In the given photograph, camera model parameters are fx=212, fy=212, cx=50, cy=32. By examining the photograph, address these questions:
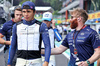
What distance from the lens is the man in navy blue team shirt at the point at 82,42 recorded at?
141 inches

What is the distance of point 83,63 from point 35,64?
79 centimetres

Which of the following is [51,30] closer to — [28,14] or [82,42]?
[82,42]

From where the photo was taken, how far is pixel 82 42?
3729mm

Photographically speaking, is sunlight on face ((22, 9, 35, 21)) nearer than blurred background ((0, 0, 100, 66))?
Yes

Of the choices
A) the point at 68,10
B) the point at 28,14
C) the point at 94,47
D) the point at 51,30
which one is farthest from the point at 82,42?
the point at 68,10

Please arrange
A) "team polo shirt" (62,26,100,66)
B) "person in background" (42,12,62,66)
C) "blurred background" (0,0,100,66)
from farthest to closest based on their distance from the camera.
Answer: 1. "blurred background" (0,0,100,66)
2. "person in background" (42,12,62,66)
3. "team polo shirt" (62,26,100,66)

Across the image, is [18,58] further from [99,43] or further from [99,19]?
[99,19]

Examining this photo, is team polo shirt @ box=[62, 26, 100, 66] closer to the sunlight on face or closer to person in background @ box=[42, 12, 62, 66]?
the sunlight on face

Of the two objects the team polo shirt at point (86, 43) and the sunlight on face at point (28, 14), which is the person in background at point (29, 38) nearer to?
the sunlight on face at point (28, 14)

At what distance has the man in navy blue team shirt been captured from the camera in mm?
3586

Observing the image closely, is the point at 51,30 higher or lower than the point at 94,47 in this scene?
lower

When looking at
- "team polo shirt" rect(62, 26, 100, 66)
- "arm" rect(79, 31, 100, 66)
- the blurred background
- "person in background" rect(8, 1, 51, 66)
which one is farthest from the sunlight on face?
the blurred background

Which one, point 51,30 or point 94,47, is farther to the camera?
point 51,30

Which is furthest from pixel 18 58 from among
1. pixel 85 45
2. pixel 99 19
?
pixel 99 19
